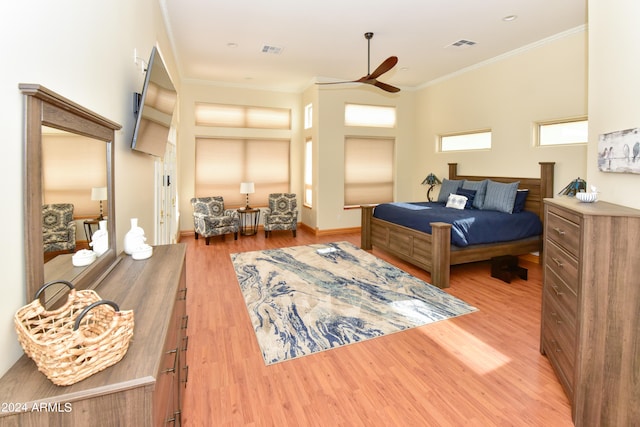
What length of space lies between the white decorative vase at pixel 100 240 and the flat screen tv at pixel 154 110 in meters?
0.78

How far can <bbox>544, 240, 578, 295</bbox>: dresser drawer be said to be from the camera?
2009mm

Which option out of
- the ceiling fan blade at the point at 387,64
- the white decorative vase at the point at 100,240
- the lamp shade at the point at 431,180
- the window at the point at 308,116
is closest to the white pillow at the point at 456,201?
the lamp shade at the point at 431,180

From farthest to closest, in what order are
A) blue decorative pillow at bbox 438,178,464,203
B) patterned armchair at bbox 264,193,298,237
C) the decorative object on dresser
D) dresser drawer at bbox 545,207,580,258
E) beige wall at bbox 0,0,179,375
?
patterned armchair at bbox 264,193,298,237 < the decorative object on dresser < blue decorative pillow at bbox 438,178,464,203 < dresser drawer at bbox 545,207,580,258 < beige wall at bbox 0,0,179,375

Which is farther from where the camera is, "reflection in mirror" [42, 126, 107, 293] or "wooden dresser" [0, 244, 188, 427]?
"reflection in mirror" [42, 126, 107, 293]

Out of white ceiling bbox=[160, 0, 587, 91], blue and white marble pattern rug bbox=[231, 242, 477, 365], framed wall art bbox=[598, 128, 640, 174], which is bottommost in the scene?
blue and white marble pattern rug bbox=[231, 242, 477, 365]

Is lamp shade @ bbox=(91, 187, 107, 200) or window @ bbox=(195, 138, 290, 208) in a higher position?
window @ bbox=(195, 138, 290, 208)

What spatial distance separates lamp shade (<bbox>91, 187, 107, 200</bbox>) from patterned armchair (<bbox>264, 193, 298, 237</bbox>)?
5.37 meters

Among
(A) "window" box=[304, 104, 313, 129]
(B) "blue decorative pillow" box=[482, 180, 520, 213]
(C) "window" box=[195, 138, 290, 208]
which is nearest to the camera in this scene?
(B) "blue decorative pillow" box=[482, 180, 520, 213]

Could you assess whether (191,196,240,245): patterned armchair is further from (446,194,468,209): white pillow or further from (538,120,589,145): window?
(538,120,589,145): window

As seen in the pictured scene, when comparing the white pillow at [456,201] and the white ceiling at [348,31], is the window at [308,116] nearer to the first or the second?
the white ceiling at [348,31]

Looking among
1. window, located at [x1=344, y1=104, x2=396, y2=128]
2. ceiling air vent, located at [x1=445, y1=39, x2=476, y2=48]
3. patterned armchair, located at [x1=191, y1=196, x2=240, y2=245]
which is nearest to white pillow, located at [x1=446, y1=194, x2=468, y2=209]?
ceiling air vent, located at [x1=445, y1=39, x2=476, y2=48]

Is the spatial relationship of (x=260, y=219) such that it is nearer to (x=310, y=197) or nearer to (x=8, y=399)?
(x=310, y=197)

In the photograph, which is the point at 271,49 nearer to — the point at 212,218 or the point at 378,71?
the point at 378,71

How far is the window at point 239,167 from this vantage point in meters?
7.47
